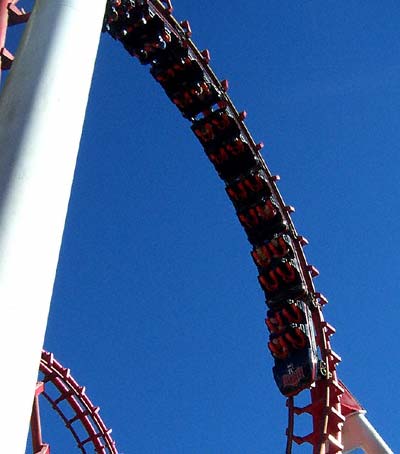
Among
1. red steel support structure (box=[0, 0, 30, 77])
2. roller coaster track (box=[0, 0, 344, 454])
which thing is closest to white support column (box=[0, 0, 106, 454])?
red steel support structure (box=[0, 0, 30, 77])

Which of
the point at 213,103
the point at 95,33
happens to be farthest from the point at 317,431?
the point at 95,33

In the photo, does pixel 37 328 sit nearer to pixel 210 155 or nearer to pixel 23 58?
pixel 23 58

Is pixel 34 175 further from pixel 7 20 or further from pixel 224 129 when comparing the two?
pixel 224 129

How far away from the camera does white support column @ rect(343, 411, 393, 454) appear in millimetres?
12352

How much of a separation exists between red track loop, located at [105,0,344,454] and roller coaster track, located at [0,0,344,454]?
0.02m

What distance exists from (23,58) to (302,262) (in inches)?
471

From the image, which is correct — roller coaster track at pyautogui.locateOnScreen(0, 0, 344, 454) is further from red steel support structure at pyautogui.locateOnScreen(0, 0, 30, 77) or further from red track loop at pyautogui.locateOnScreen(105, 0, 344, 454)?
red steel support structure at pyautogui.locateOnScreen(0, 0, 30, 77)

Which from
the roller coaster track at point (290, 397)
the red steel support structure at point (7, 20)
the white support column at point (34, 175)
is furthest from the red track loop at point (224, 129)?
the white support column at point (34, 175)

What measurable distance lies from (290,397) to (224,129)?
5.49 meters

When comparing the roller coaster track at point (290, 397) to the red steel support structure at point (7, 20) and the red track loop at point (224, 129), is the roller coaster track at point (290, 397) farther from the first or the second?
the red steel support structure at point (7, 20)

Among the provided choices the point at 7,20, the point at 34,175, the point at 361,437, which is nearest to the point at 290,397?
the point at 361,437

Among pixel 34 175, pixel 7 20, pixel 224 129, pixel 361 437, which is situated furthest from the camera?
pixel 224 129

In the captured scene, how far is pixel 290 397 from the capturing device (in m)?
12.9

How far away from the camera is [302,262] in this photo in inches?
562
